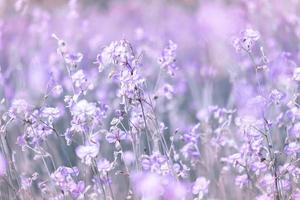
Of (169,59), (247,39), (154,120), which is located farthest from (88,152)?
(247,39)

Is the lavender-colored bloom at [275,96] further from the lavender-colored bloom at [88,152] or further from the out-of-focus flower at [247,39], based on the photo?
the lavender-colored bloom at [88,152]

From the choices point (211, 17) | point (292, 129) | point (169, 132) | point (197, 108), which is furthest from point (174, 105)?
point (211, 17)

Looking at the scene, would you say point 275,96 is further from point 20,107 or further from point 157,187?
point 20,107

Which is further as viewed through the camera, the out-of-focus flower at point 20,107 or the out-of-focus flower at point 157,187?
the out-of-focus flower at point 20,107

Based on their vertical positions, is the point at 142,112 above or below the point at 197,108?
below

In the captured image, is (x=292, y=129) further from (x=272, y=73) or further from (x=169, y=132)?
(x=169, y=132)

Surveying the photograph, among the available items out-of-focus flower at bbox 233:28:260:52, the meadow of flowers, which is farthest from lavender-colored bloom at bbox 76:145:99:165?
out-of-focus flower at bbox 233:28:260:52

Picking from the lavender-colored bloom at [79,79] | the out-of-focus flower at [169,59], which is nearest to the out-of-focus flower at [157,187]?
the lavender-colored bloom at [79,79]

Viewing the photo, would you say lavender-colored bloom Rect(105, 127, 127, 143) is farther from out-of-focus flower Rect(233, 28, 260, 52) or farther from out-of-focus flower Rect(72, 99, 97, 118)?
out-of-focus flower Rect(233, 28, 260, 52)

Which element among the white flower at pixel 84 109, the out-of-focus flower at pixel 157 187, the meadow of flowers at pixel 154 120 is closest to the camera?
the out-of-focus flower at pixel 157 187
